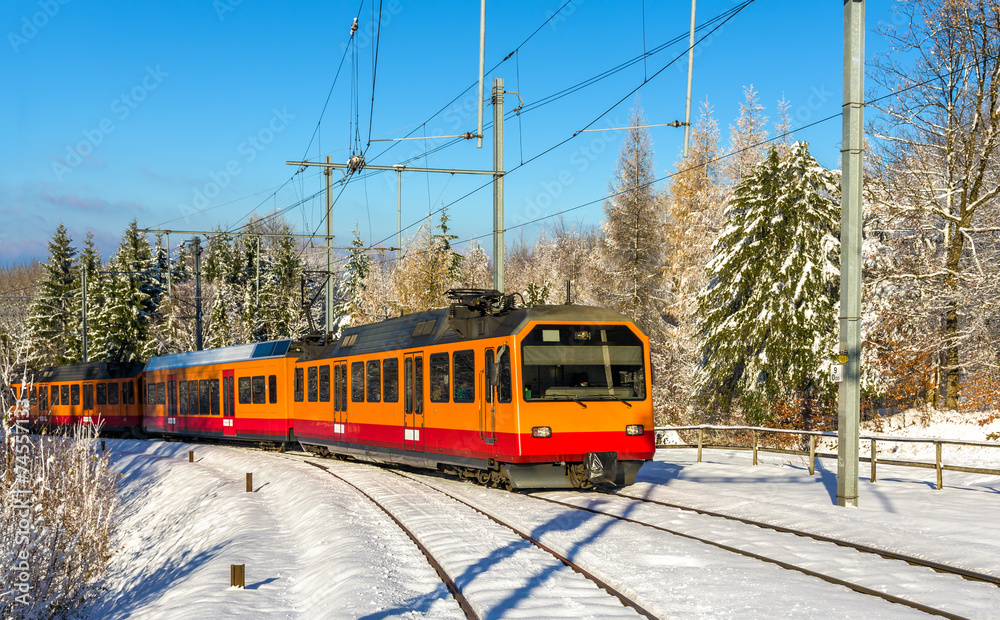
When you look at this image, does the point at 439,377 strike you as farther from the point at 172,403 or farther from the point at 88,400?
the point at 88,400

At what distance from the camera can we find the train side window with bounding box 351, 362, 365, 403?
62.0 ft

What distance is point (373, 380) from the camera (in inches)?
720

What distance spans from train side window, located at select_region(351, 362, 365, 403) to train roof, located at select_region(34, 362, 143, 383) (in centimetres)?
1964

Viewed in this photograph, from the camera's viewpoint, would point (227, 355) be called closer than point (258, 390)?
No

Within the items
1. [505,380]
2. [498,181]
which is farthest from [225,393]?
[505,380]

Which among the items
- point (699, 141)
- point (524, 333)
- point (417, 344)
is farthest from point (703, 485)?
point (699, 141)

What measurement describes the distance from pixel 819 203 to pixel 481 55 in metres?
12.9

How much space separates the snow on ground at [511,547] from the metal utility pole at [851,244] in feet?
2.48

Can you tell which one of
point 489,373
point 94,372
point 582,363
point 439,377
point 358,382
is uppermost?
point 582,363

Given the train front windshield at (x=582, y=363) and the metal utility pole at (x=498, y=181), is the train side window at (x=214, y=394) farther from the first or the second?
the train front windshield at (x=582, y=363)

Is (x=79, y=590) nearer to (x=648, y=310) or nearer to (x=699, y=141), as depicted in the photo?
(x=648, y=310)

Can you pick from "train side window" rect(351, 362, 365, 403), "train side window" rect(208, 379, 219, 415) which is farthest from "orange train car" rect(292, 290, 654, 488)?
"train side window" rect(208, 379, 219, 415)

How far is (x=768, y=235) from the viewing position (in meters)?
28.6

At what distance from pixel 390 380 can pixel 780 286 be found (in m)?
15.6
